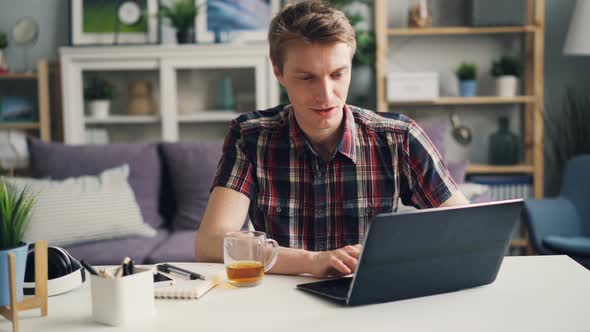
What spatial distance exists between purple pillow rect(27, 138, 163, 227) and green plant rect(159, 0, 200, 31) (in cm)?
89

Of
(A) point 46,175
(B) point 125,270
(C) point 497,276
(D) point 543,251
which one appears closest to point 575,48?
(D) point 543,251

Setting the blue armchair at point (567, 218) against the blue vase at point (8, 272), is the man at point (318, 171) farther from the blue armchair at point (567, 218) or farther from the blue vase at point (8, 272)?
the blue armchair at point (567, 218)

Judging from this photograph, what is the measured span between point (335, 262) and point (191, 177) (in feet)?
5.79

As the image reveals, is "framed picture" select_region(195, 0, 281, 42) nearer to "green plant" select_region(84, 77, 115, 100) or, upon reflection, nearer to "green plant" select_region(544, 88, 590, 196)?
"green plant" select_region(84, 77, 115, 100)

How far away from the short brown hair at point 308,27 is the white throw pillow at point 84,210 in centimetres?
141

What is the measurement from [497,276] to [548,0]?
114 inches

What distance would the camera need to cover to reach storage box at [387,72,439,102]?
10.9 ft

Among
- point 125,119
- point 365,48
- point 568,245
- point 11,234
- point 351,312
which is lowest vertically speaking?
point 568,245

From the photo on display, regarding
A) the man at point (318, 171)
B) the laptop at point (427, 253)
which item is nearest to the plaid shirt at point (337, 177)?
the man at point (318, 171)

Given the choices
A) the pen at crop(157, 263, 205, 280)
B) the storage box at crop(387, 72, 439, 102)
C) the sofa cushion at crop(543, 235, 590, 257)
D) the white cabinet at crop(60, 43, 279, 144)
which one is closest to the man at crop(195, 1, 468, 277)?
the pen at crop(157, 263, 205, 280)

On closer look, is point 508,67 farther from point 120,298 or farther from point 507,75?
point 120,298

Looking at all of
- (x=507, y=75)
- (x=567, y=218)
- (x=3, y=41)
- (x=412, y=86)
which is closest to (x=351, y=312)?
(x=567, y=218)

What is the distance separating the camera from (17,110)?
366cm

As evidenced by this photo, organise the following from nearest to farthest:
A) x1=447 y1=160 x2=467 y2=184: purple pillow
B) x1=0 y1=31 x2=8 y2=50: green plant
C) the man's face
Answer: the man's face < x1=447 y1=160 x2=467 y2=184: purple pillow < x1=0 y1=31 x2=8 y2=50: green plant
